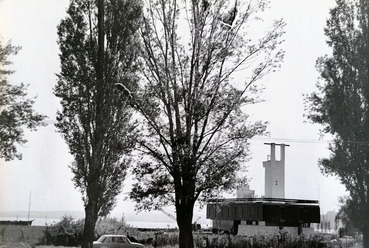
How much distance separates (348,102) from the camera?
14.8 metres

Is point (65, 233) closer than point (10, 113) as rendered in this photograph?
No

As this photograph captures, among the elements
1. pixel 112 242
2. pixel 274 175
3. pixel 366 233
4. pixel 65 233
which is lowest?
pixel 112 242

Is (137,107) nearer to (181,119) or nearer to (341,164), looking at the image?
(181,119)

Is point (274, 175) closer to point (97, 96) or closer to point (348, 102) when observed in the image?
point (348, 102)

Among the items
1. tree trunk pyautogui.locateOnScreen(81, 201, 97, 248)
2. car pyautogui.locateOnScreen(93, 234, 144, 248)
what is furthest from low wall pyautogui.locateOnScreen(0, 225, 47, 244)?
tree trunk pyautogui.locateOnScreen(81, 201, 97, 248)

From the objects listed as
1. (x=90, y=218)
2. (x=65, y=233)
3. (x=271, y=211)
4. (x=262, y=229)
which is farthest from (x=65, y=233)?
(x=271, y=211)

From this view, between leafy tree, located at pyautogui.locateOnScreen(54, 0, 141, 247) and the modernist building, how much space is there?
1080 centimetres

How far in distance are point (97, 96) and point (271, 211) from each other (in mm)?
13484

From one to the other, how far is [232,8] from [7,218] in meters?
8.10

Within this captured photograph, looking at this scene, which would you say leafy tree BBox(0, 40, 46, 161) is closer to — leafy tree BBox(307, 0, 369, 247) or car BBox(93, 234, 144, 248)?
car BBox(93, 234, 144, 248)

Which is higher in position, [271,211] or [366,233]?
[271,211]

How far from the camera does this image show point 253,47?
12812 mm

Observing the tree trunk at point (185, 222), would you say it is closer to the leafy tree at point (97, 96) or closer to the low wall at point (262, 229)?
the leafy tree at point (97, 96)

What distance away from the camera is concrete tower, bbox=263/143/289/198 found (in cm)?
2559
